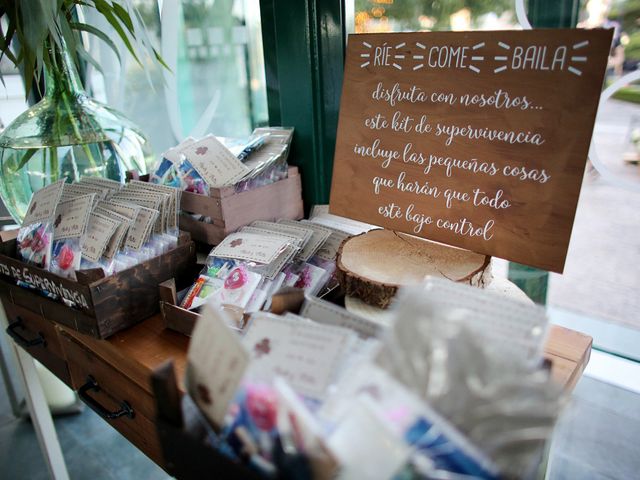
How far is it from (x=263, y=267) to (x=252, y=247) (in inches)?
2.9

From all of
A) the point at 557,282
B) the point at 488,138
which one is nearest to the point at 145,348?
the point at 488,138

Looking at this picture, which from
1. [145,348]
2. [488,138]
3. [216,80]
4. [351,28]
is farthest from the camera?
[216,80]

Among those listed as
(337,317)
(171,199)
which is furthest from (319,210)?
(337,317)

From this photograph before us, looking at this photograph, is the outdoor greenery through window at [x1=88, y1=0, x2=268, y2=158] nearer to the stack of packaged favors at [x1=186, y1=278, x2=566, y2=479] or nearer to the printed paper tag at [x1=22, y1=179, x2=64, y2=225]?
the printed paper tag at [x1=22, y1=179, x2=64, y2=225]

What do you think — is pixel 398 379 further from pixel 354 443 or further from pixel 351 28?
pixel 351 28

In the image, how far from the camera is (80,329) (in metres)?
1.11

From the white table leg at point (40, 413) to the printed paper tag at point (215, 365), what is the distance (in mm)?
1274

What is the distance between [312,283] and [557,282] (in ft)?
3.15

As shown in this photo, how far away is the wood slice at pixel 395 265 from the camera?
956 millimetres

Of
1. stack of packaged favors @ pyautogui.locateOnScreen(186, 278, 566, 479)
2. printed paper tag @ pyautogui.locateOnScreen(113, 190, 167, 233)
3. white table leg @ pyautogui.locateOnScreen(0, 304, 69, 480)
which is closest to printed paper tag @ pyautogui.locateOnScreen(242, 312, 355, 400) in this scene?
stack of packaged favors @ pyautogui.locateOnScreen(186, 278, 566, 479)

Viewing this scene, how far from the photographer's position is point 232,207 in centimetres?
130

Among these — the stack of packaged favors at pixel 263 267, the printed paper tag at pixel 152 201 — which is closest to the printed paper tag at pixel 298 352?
the stack of packaged favors at pixel 263 267

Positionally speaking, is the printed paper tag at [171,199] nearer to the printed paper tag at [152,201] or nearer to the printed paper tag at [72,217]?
the printed paper tag at [152,201]

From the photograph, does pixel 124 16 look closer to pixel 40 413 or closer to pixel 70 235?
pixel 70 235
